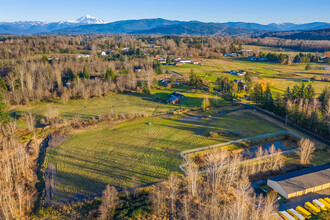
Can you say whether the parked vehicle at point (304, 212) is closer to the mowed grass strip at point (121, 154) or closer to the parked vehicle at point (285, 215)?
the parked vehicle at point (285, 215)

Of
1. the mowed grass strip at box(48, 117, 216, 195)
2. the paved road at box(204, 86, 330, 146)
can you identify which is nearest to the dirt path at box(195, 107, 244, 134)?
the mowed grass strip at box(48, 117, 216, 195)

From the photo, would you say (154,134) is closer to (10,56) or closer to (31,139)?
(31,139)

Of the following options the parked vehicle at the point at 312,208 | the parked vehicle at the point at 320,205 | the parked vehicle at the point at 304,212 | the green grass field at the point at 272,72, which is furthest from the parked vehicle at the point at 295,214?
the green grass field at the point at 272,72

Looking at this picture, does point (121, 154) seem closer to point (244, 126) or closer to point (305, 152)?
point (244, 126)

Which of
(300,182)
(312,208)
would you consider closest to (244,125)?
(300,182)

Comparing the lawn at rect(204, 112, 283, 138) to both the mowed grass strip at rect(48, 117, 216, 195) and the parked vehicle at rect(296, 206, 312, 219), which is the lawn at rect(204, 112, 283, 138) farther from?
the parked vehicle at rect(296, 206, 312, 219)

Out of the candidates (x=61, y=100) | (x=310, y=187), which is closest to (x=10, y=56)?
(x=61, y=100)
